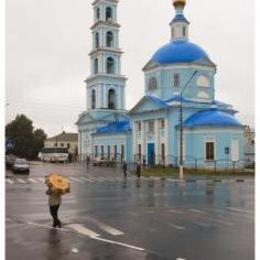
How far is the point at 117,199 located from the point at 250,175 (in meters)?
22.1

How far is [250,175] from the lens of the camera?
38.9 meters

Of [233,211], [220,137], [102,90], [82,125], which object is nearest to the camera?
[233,211]

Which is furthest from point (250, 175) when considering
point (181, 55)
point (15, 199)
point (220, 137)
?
point (15, 199)

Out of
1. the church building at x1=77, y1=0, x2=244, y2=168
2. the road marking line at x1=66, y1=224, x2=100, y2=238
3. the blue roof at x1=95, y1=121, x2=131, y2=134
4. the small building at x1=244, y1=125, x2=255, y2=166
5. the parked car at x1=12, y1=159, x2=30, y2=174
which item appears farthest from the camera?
the blue roof at x1=95, y1=121, x2=131, y2=134

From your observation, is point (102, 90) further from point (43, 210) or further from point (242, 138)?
point (43, 210)

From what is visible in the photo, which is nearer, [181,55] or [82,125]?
[181,55]

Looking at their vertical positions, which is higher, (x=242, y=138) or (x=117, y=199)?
(x=242, y=138)

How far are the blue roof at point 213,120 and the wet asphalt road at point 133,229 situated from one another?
85.2 feet

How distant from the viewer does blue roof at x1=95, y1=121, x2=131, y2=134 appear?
61691 millimetres

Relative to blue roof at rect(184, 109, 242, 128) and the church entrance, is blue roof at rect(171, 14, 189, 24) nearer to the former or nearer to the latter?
blue roof at rect(184, 109, 242, 128)

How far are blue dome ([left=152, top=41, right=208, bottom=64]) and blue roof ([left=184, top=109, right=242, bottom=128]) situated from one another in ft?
22.2

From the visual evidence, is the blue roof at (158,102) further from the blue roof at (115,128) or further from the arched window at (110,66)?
the arched window at (110,66)

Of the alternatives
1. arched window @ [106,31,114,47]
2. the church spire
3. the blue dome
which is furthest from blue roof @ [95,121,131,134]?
the church spire

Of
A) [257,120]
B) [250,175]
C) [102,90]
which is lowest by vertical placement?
[250,175]
